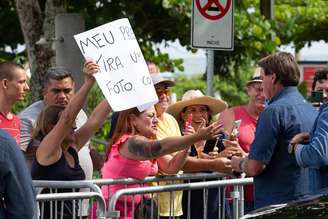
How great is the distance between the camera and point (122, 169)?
788cm

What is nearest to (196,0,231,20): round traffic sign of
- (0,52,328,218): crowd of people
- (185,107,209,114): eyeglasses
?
(185,107,209,114): eyeglasses

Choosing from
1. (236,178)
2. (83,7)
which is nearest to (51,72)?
(236,178)

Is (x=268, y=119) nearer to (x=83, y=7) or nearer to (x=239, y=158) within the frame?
(x=239, y=158)

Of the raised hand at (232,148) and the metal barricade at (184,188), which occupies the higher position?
the raised hand at (232,148)

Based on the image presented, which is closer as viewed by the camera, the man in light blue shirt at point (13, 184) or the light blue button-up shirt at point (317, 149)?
the man in light blue shirt at point (13, 184)

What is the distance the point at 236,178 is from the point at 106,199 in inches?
52.5

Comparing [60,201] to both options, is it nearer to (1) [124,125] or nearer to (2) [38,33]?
(1) [124,125]

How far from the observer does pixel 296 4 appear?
62.7ft

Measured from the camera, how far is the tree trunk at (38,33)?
13000 mm

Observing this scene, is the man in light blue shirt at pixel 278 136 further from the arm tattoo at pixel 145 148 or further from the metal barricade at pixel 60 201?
the metal barricade at pixel 60 201

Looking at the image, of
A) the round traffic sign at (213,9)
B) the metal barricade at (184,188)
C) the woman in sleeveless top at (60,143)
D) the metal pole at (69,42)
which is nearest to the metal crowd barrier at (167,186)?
the metal barricade at (184,188)

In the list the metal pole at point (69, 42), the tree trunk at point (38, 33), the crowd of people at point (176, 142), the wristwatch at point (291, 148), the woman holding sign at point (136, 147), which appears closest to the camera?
the wristwatch at point (291, 148)

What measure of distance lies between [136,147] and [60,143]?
1.76ft

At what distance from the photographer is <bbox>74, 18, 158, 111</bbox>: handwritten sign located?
7.68 m
